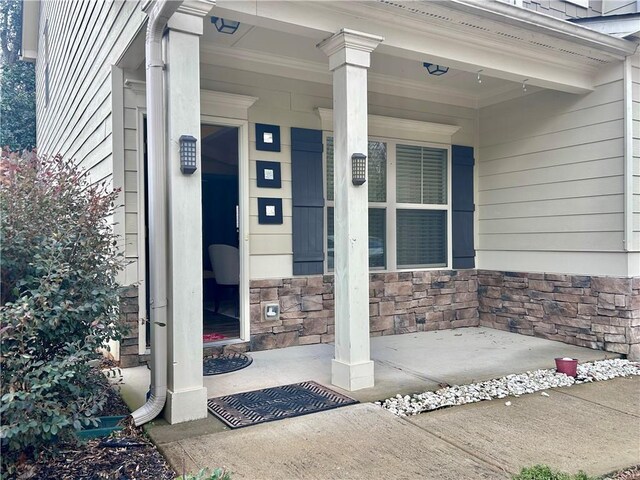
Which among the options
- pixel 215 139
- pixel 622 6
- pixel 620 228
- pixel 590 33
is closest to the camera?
pixel 590 33

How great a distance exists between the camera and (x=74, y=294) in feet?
8.96

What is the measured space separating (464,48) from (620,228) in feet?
7.49

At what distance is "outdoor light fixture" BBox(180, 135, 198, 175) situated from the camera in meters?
2.91

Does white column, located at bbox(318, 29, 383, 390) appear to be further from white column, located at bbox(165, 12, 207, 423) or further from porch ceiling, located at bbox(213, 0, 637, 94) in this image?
white column, located at bbox(165, 12, 207, 423)

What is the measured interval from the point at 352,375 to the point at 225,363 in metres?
1.27

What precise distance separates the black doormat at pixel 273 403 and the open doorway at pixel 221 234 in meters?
1.29

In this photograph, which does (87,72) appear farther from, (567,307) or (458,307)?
(567,307)

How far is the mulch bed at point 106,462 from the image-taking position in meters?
2.33

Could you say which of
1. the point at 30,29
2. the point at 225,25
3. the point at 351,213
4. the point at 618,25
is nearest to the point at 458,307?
the point at 351,213

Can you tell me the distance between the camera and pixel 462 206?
601 centimetres

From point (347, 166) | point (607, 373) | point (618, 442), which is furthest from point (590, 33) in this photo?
point (618, 442)

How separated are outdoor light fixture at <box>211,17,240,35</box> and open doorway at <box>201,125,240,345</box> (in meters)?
1.22

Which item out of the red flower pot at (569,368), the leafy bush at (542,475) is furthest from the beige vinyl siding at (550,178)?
the leafy bush at (542,475)

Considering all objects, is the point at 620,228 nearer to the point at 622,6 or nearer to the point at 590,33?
the point at 590,33
